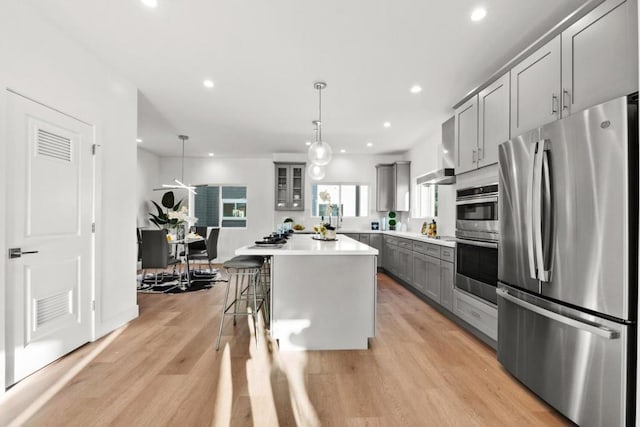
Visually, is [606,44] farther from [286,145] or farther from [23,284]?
[286,145]

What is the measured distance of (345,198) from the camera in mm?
7426

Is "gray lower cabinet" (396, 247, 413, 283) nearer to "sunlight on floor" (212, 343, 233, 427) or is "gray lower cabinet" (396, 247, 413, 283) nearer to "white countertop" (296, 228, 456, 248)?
"white countertop" (296, 228, 456, 248)

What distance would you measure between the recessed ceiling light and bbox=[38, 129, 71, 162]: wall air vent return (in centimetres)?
326

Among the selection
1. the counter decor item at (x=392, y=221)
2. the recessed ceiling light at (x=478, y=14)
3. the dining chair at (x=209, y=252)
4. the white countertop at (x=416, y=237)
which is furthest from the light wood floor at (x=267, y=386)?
the counter decor item at (x=392, y=221)

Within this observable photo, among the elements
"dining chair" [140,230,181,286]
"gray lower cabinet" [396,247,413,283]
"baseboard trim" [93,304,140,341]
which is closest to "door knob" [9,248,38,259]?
"baseboard trim" [93,304,140,341]

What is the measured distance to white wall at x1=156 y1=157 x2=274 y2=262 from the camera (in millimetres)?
7738

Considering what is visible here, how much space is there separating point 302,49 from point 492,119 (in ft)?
5.98

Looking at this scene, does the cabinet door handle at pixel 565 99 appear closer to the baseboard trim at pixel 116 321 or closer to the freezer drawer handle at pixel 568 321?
the freezer drawer handle at pixel 568 321

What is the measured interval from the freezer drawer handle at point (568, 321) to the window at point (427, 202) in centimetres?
353

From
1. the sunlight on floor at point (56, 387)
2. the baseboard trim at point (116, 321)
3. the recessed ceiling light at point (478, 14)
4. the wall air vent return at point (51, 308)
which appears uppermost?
the recessed ceiling light at point (478, 14)

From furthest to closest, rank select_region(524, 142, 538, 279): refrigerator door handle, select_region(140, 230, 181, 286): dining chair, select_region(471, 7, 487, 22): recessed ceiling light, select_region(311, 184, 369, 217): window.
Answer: select_region(311, 184, 369, 217): window → select_region(140, 230, 181, 286): dining chair → select_region(471, 7, 487, 22): recessed ceiling light → select_region(524, 142, 538, 279): refrigerator door handle

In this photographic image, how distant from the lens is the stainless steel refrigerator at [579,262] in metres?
1.46

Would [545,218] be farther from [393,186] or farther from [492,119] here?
[393,186]

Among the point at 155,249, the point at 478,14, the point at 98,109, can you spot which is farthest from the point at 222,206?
the point at 478,14
